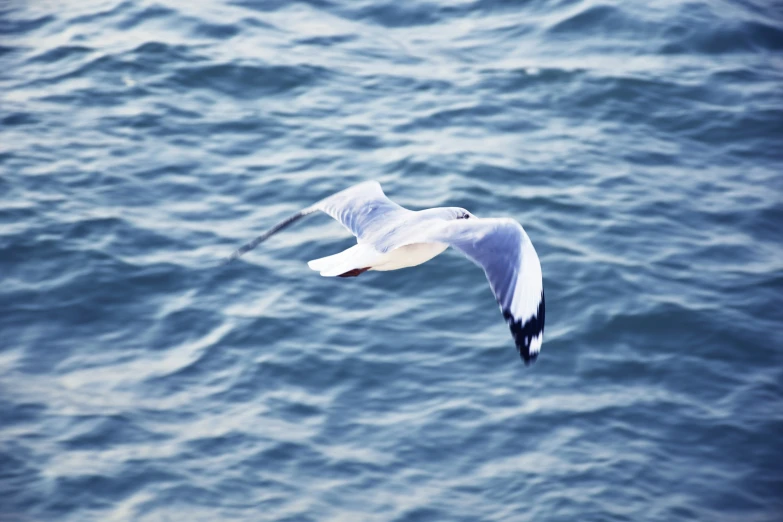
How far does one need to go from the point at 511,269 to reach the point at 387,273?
12.8 ft

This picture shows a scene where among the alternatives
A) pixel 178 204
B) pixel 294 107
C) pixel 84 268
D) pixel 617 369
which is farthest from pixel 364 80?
pixel 617 369

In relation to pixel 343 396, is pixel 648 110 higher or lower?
higher

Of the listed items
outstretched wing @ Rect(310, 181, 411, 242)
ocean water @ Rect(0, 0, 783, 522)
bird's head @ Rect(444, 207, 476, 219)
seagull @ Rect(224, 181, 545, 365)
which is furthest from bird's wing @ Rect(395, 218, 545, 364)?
ocean water @ Rect(0, 0, 783, 522)

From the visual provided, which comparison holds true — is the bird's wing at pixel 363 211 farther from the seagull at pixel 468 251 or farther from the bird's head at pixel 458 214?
the bird's head at pixel 458 214

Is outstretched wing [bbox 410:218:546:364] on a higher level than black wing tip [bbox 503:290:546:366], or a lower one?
higher

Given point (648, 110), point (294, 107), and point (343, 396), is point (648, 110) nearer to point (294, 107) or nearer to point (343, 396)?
point (294, 107)

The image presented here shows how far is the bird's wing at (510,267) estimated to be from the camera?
20.7 ft

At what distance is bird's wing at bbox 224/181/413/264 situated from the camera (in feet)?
24.3

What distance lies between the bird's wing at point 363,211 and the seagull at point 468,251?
0.03 ft

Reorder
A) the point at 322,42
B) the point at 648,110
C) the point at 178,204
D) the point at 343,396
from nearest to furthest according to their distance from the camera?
1. the point at 343,396
2. the point at 178,204
3. the point at 648,110
4. the point at 322,42

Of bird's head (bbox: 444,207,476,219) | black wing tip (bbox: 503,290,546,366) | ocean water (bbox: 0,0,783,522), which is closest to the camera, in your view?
black wing tip (bbox: 503,290,546,366)

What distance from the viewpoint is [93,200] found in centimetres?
1121

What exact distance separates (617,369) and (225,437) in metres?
3.16

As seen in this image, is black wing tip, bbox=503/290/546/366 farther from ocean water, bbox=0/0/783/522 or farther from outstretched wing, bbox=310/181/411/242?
ocean water, bbox=0/0/783/522
